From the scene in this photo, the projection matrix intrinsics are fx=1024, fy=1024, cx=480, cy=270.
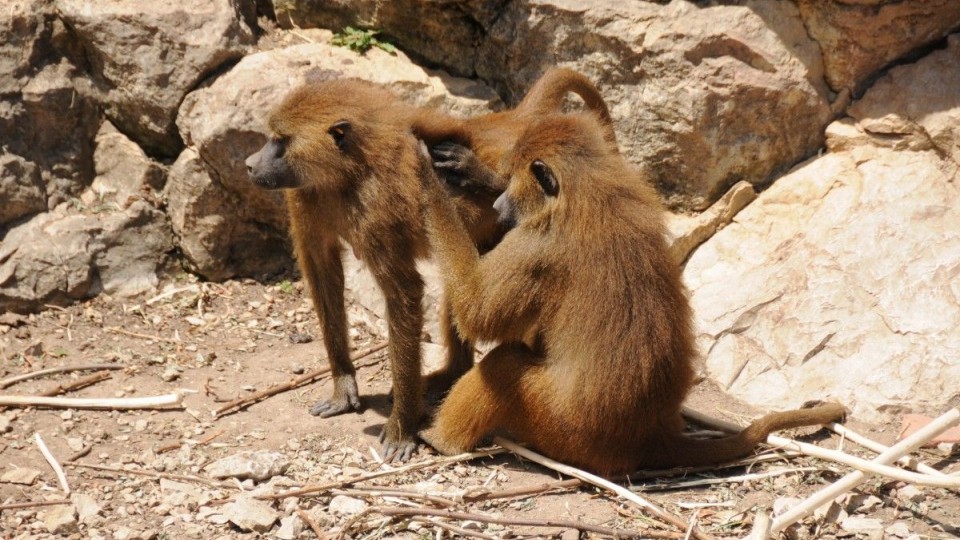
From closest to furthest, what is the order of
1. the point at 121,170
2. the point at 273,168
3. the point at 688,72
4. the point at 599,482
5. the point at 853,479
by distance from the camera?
the point at 853,479
the point at 599,482
the point at 273,168
the point at 688,72
the point at 121,170

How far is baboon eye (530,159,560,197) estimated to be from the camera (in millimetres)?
5371

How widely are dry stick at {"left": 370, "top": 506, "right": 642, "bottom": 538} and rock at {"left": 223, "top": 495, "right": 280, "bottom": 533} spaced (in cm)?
55

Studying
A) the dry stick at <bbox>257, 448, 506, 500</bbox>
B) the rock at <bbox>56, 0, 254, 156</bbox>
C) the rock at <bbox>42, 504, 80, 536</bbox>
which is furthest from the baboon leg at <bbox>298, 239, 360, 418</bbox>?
the rock at <bbox>56, 0, 254, 156</bbox>

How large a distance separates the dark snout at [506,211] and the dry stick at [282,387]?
2.15m

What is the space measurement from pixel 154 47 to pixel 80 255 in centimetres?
168

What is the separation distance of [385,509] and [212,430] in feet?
5.46

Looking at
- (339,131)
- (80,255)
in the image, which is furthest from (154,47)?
(339,131)

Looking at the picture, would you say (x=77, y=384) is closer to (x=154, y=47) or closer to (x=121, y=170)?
(x=121, y=170)

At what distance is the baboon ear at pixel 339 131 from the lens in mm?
5773

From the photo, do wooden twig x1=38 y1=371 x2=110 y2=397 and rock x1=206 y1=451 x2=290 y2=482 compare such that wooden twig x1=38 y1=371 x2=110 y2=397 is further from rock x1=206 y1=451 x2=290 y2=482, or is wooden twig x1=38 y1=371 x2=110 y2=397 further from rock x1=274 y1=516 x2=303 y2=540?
rock x1=274 y1=516 x2=303 y2=540

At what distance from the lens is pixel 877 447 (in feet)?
18.6

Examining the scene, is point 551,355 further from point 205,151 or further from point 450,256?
point 205,151

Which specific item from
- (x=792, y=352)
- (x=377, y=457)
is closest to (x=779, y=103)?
(x=792, y=352)

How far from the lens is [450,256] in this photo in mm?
5582
